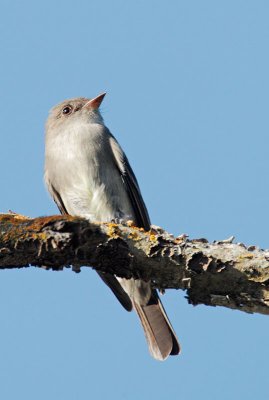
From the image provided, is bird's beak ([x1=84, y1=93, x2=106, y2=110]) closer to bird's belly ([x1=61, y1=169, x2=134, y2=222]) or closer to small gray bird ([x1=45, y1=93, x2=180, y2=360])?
small gray bird ([x1=45, y1=93, x2=180, y2=360])

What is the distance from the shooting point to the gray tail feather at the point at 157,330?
6.86 metres

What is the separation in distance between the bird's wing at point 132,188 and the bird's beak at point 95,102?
115cm

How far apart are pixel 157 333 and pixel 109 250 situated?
3.08m

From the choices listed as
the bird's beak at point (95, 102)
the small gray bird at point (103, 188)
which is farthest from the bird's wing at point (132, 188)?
the bird's beak at point (95, 102)

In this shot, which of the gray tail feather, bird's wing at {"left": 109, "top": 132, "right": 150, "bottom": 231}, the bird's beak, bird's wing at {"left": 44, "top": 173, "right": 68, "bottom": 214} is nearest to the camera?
the gray tail feather

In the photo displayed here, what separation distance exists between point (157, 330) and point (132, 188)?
1852 mm

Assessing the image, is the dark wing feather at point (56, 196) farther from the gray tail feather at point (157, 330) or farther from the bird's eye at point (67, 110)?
the gray tail feather at point (157, 330)

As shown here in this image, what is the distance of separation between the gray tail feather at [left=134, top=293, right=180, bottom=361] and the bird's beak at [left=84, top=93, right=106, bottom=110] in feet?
10.1

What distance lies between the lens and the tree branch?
13.2 ft

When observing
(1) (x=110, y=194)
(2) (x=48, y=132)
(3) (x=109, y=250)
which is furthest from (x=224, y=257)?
(2) (x=48, y=132)

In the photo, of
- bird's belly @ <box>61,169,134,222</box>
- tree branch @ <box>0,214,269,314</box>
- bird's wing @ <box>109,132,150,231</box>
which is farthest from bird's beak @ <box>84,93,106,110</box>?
tree branch @ <box>0,214,269,314</box>

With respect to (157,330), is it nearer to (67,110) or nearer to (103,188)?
(103,188)

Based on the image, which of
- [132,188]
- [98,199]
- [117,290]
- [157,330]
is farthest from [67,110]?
[157,330]

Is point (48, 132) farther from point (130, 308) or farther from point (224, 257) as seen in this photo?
point (224, 257)
